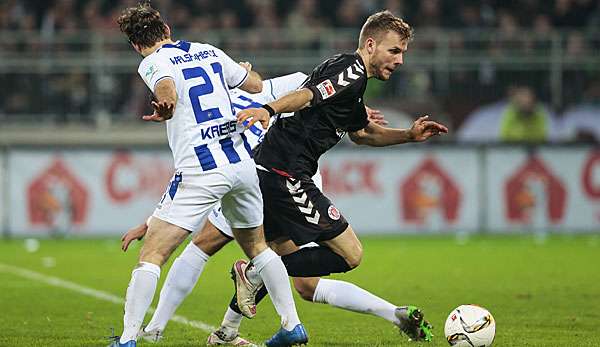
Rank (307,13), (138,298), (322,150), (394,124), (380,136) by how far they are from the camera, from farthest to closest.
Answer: (307,13) → (394,124) → (380,136) → (322,150) → (138,298)

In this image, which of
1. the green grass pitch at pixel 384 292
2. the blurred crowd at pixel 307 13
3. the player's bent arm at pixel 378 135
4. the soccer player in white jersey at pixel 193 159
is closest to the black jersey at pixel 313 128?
the player's bent arm at pixel 378 135

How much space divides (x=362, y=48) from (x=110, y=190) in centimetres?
Result: 1174

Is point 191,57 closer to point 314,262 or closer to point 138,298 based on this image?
point 138,298

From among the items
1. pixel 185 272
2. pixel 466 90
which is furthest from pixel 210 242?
pixel 466 90

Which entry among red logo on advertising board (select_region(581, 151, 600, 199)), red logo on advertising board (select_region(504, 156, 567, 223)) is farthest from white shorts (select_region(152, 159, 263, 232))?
red logo on advertising board (select_region(581, 151, 600, 199))

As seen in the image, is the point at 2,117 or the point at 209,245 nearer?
the point at 209,245

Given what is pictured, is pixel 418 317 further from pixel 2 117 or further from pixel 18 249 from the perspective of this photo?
pixel 2 117

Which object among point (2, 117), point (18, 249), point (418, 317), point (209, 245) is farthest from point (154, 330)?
point (2, 117)

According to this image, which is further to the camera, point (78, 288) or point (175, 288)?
point (78, 288)

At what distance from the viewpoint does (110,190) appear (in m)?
18.3

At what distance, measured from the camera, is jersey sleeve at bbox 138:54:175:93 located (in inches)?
254

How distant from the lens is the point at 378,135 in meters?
7.64

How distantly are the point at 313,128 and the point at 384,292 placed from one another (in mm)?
3939

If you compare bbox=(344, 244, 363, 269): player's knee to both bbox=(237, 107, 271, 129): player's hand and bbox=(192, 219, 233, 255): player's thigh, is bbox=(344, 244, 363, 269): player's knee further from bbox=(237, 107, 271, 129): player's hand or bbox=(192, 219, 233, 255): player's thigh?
bbox=(237, 107, 271, 129): player's hand
